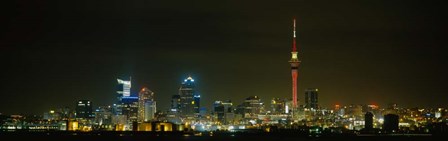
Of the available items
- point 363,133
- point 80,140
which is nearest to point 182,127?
point 363,133

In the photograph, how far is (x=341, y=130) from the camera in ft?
577

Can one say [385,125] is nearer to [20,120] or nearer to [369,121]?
[369,121]

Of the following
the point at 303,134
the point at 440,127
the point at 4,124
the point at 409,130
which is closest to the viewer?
the point at 303,134

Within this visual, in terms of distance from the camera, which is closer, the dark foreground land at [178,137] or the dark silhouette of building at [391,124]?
the dark foreground land at [178,137]

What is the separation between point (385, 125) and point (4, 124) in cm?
9702

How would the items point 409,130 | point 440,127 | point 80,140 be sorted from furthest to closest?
point 409,130 < point 440,127 < point 80,140

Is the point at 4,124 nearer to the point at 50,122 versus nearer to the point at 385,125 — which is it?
the point at 50,122

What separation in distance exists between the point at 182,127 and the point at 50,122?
126ft

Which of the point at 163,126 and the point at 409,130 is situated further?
the point at 409,130

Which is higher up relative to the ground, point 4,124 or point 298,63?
point 298,63

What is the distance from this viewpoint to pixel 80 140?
114438 mm

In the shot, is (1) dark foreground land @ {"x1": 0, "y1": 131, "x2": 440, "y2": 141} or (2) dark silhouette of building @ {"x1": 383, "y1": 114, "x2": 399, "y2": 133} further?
(2) dark silhouette of building @ {"x1": 383, "y1": 114, "x2": 399, "y2": 133}

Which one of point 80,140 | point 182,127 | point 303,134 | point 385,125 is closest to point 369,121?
point 385,125

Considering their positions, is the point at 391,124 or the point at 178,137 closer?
the point at 178,137
